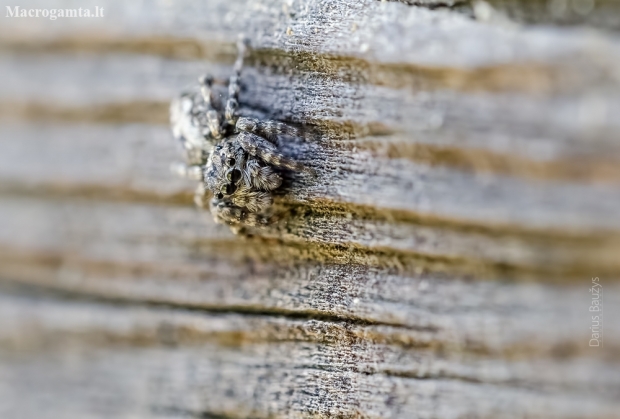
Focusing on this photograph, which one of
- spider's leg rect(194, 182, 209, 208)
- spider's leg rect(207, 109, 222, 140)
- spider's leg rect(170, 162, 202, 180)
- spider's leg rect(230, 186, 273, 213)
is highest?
spider's leg rect(207, 109, 222, 140)

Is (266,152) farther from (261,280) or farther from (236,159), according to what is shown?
(261,280)

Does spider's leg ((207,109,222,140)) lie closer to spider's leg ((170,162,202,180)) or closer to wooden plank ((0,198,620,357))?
spider's leg ((170,162,202,180))

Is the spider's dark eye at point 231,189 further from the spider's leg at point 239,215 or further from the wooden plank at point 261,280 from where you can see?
the wooden plank at point 261,280

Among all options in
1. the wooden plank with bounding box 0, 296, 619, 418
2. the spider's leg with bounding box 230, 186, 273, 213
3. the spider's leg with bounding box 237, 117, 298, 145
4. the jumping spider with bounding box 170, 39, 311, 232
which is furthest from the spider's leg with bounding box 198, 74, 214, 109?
the wooden plank with bounding box 0, 296, 619, 418

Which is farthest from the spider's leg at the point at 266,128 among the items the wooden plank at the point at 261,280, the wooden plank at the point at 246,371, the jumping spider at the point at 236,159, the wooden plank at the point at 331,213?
the wooden plank at the point at 246,371

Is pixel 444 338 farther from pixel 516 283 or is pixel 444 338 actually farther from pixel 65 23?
pixel 65 23
